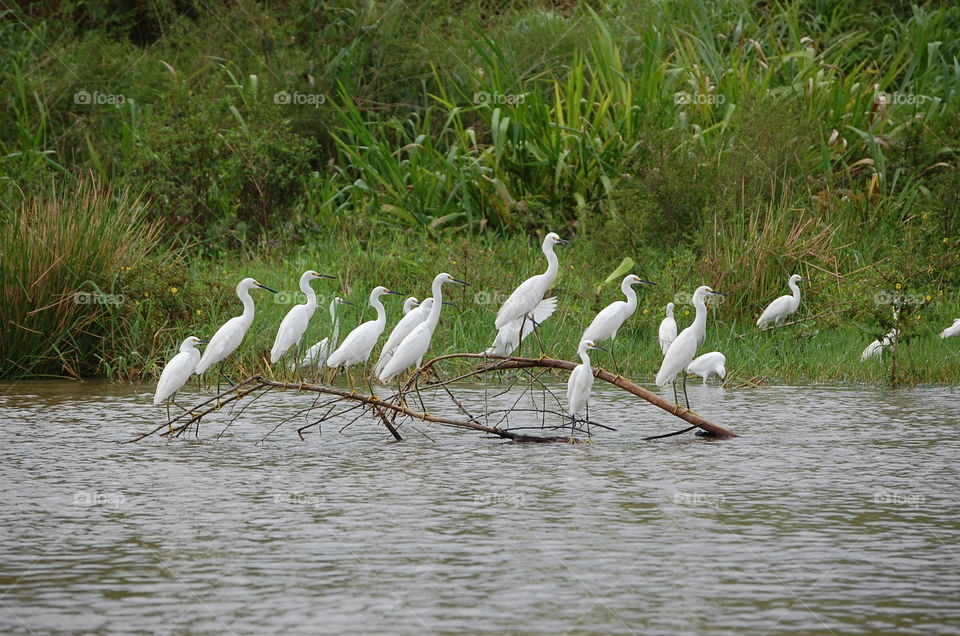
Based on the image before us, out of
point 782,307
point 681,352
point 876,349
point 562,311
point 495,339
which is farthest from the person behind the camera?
point 562,311

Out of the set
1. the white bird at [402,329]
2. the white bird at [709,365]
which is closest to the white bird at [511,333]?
the white bird at [402,329]

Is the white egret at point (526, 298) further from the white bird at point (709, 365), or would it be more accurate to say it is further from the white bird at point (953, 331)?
the white bird at point (953, 331)

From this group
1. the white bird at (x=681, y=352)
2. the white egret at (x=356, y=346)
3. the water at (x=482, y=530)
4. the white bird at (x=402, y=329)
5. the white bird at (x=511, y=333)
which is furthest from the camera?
the white bird at (x=511, y=333)

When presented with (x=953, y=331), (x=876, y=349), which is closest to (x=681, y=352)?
(x=876, y=349)

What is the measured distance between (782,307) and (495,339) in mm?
2659

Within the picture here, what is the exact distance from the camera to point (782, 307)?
12266 mm

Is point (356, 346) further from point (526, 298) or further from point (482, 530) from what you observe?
point (482, 530)

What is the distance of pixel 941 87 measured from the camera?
1755cm

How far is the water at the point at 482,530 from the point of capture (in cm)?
477

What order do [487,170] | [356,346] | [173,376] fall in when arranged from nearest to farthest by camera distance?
[173,376] < [356,346] < [487,170]

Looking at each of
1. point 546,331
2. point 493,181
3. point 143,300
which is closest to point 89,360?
point 143,300

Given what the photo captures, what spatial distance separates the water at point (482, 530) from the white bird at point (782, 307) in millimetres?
3064

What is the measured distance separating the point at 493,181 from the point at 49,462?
8.65 m

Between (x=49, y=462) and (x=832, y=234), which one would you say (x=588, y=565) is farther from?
(x=832, y=234)
